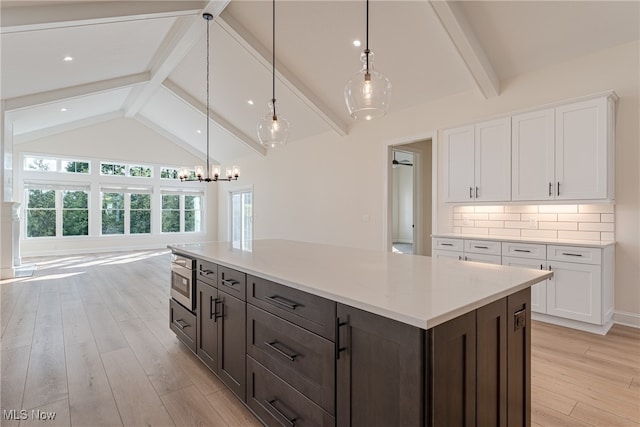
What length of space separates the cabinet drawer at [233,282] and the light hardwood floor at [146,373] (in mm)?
698

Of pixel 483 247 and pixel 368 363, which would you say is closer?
pixel 368 363

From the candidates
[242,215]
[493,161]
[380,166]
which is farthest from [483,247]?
[242,215]

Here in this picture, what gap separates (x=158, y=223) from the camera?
33.3 ft

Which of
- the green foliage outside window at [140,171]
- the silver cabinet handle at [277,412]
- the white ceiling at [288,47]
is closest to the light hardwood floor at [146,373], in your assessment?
the silver cabinet handle at [277,412]

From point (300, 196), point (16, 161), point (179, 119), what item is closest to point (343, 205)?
point (300, 196)

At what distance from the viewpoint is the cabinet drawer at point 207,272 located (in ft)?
7.46

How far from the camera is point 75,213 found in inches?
353

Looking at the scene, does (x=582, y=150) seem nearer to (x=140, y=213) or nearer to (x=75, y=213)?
(x=140, y=213)

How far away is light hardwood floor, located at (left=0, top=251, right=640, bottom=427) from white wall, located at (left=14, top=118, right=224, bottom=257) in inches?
216

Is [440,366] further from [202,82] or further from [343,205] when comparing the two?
[202,82]

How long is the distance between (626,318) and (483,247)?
4.82 ft

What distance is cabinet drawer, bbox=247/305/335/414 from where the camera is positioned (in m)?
1.39

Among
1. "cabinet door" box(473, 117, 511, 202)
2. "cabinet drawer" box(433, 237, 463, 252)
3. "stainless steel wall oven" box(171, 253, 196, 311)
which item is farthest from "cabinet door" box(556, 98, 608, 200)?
"stainless steel wall oven" box(171, 253, 196, 311)

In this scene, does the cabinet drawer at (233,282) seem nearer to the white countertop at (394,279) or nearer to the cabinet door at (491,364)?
the white countertop at (394,279)
